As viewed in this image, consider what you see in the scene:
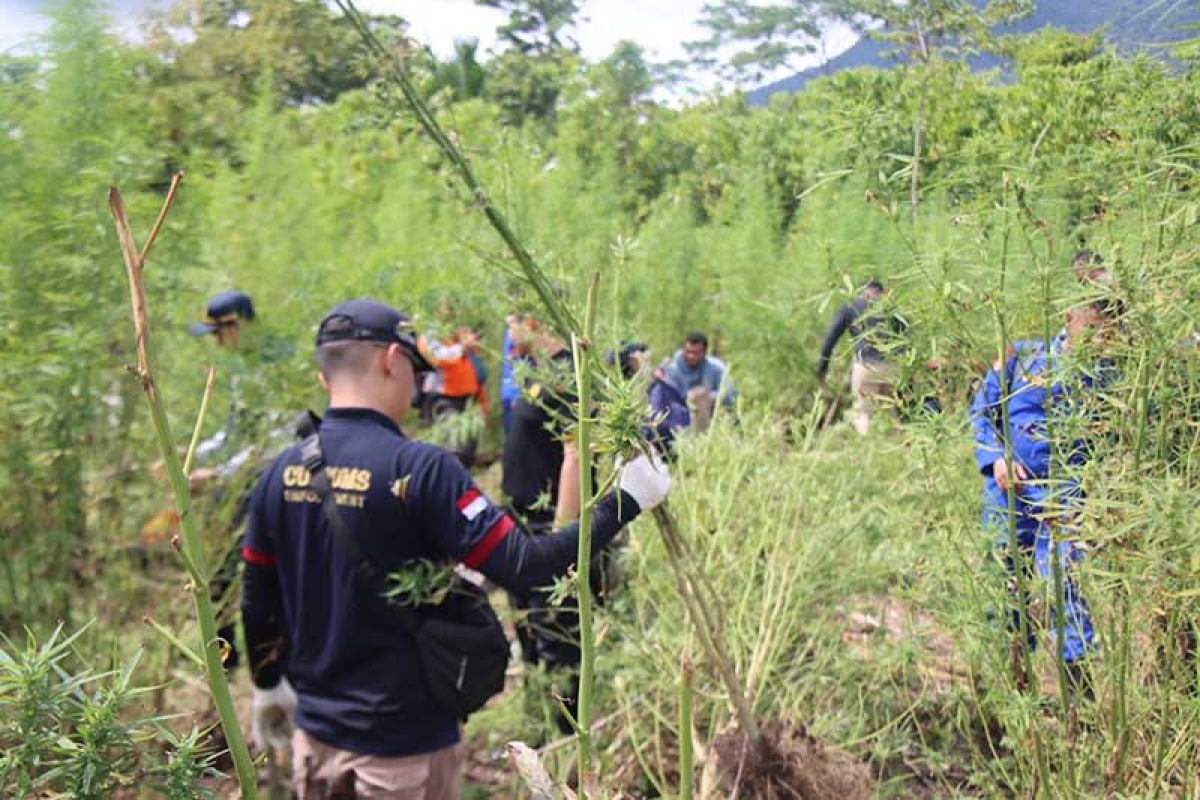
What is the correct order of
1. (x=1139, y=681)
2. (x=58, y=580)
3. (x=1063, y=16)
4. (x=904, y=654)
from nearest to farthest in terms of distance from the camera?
(x=1139, y=681) → (x=1063, y=16) → (x=904, y=654) → (x=58, y=580)

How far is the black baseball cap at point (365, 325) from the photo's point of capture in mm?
2391

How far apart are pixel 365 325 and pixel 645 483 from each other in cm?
81

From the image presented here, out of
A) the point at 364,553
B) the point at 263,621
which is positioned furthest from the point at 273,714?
the point at 364,553

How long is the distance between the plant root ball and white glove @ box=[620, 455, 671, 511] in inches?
29.4

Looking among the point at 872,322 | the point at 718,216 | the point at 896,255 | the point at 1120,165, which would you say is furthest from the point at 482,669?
the point at 718,216

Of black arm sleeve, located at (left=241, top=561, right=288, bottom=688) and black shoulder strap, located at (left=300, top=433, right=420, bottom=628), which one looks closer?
black shoulder strap, located at (left=300, top=433, right=420, bottom=628)

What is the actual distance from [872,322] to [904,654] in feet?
2.84

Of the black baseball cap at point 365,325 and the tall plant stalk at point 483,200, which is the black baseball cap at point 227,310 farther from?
the tall plant stalk at point 483,200

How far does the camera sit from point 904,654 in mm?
2490

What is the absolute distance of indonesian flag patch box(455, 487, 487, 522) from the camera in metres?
2.21

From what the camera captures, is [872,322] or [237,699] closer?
[872,322]

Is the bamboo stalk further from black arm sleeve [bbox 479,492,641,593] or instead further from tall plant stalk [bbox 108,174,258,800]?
black arm sleeve [bbox 479,492,641,593]

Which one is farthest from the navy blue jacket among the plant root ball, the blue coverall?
the blue coverall

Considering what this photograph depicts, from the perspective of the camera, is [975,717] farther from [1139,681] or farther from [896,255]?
[896,255]
